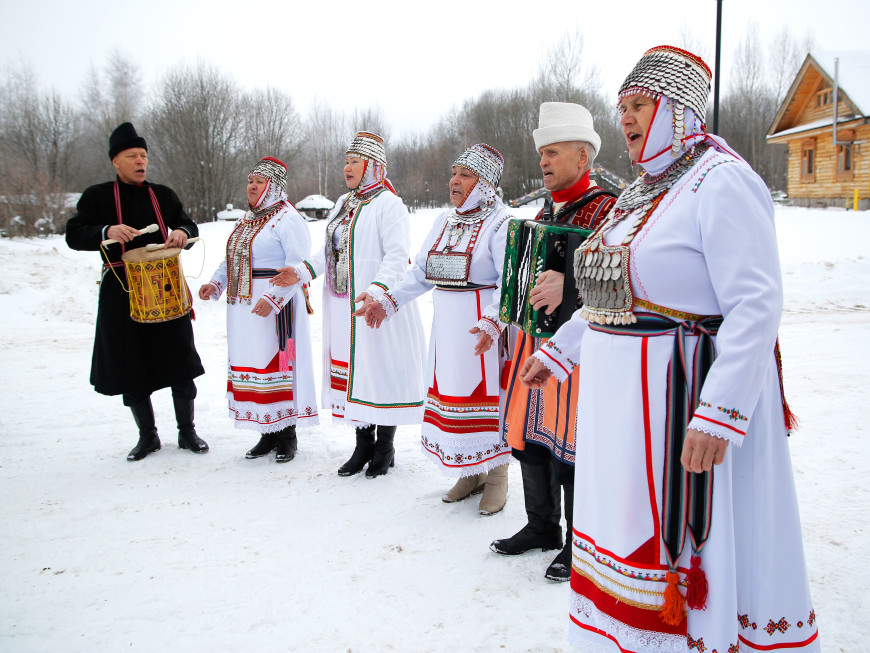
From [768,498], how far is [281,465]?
3408 millimetres

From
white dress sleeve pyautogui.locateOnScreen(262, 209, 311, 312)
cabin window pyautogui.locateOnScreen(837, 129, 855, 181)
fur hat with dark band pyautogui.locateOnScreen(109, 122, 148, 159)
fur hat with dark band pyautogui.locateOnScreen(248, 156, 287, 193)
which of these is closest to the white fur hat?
white dress sleeve pyautogui.locateOnScreen(262, 209, 311, 312)

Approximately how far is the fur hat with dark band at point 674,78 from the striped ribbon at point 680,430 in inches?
25.6

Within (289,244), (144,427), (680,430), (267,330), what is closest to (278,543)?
(267,330)

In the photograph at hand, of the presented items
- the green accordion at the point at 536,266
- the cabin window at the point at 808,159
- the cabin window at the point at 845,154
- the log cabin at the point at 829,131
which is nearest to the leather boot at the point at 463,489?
the green accordion at the point at 536,266

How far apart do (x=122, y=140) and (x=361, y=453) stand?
2807mm

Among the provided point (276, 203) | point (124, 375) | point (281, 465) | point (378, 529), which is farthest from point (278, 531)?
point (276, 203)

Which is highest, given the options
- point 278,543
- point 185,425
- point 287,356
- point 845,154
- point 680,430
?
point 845,154

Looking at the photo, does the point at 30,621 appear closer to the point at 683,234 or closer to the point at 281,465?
the point at 281,465

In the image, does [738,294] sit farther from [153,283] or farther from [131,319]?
[131,319]

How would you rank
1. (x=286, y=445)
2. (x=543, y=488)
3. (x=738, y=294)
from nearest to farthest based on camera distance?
(x=738, y=294) < (x=543, y=488) < (x=286, y=445)

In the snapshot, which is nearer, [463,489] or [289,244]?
[463,489]

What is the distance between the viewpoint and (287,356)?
4.49 m

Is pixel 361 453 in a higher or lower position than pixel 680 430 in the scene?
lower

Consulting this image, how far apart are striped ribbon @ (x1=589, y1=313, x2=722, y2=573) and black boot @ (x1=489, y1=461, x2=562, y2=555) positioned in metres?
1.27
